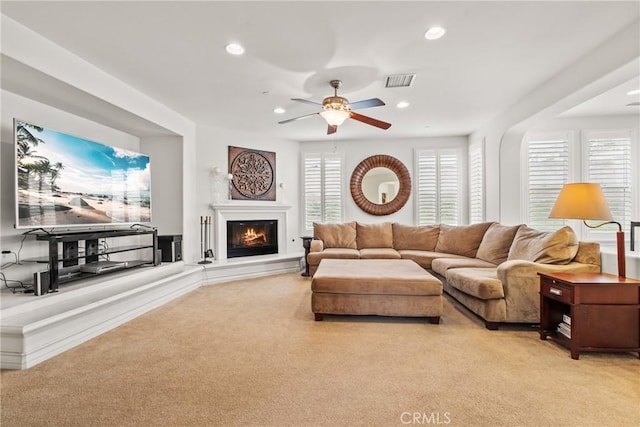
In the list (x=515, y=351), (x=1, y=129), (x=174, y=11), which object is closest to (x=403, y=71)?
(x=174, y=11)

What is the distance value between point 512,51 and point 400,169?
3.53 metres

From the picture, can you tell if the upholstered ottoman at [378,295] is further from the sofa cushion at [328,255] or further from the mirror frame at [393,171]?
the mirror frame at [393,171]

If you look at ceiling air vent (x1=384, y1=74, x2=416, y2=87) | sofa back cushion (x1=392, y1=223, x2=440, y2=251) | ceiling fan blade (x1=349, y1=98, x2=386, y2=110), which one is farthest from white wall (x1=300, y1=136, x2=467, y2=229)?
ceiling fan blade (x1=349, y1=98, x2=386, y2=110)

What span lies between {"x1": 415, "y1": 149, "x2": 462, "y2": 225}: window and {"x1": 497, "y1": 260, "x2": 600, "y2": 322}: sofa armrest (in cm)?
326

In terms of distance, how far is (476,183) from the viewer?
227 inches

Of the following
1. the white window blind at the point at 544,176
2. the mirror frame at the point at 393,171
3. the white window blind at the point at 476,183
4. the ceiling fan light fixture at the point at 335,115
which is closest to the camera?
the ceiling fan light fixture at the point at 335,115

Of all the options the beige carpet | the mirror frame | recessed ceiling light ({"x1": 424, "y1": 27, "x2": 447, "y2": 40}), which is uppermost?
recessed ceiling light ({"x1": 424, "y1": 27, "x2": 447, "y2": 40})

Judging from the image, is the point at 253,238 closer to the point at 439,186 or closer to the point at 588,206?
the point at 439,186

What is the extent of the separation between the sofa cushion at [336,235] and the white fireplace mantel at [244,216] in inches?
31.3

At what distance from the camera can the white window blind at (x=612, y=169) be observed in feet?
15.3

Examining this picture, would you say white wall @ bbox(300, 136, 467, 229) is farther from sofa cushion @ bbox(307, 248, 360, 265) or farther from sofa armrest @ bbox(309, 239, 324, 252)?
sofa cushion @ bbox(307, 248, 360, 265)

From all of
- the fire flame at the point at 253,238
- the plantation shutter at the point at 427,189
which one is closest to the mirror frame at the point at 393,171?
the plantation shutter at the point at 427,189

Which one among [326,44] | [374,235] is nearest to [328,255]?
[374,235]

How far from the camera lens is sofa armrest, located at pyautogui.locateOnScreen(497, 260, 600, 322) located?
2.96 m
